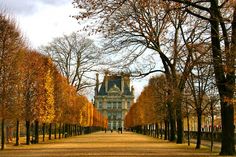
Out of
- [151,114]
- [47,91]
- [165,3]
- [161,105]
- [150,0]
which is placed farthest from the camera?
[151,114]

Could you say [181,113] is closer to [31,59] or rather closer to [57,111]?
[31,59]

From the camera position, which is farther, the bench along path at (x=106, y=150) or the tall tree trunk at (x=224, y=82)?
the bench along path at (x=106, y=150)

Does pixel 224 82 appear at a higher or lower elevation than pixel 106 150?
higher

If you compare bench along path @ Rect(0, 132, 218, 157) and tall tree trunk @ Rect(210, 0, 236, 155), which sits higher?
tall tree trunk @ Rect(210, 0, 236, 155)

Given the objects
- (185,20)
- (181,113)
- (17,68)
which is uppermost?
(185,20)

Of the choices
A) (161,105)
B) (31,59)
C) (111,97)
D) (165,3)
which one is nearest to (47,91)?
(31,59)

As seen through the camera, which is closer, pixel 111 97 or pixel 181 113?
pixel 181 113

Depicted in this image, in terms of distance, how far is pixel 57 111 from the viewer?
59.2 metres

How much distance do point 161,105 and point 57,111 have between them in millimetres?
12412

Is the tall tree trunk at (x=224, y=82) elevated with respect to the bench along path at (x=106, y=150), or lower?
elevated

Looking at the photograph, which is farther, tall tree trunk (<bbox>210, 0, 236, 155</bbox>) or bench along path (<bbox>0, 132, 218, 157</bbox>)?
bench along path (<bbox>0, 132, 218, 157</bbox>)

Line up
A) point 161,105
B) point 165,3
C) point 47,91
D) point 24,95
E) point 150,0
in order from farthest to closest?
point 161,105
point 47,91
point 24,95
point 165,3
point 150,0

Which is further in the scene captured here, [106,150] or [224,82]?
[106,150]

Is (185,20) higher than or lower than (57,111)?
higher
